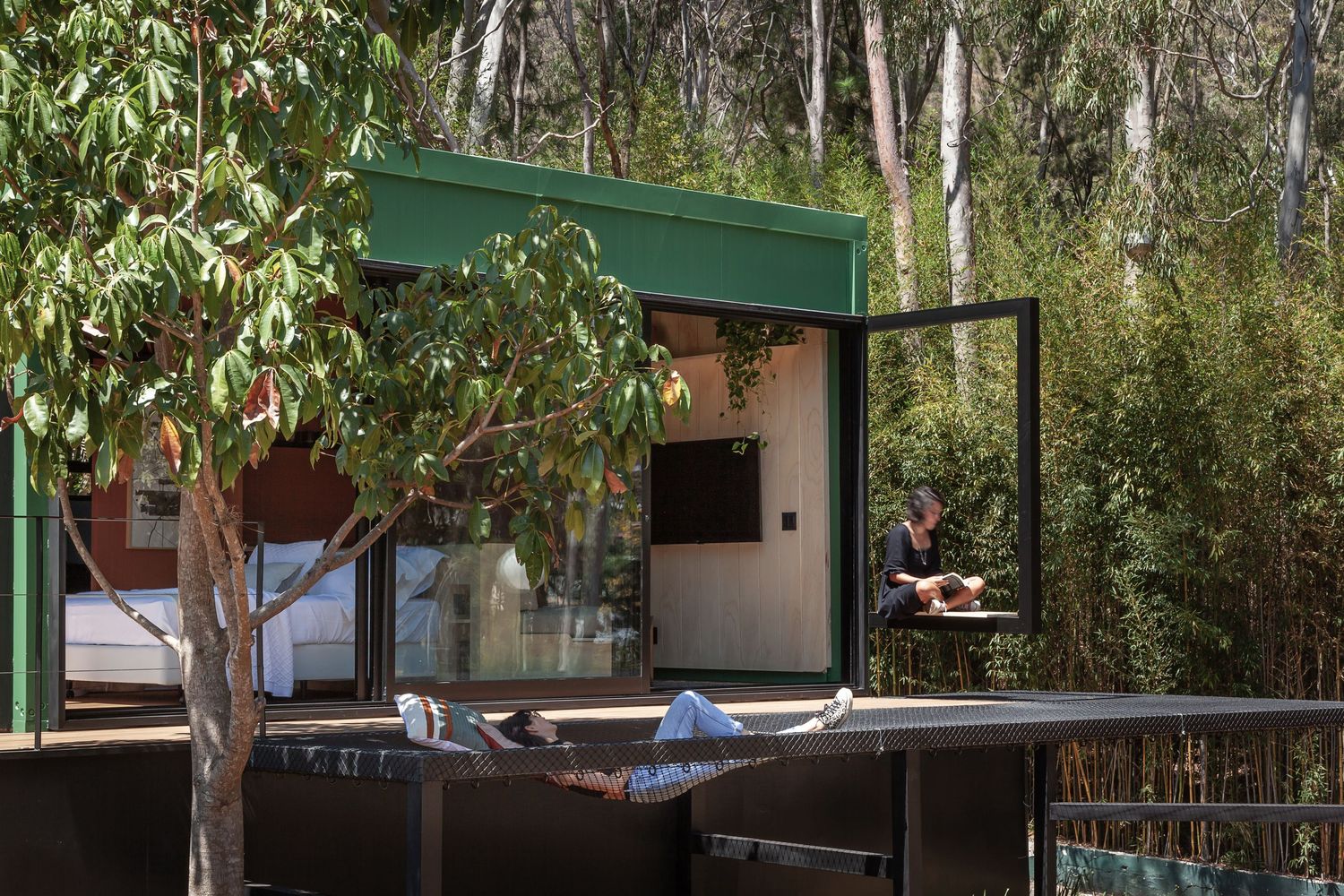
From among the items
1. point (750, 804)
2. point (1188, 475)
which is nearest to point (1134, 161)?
point (1188, 475)

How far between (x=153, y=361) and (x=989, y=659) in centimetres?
605

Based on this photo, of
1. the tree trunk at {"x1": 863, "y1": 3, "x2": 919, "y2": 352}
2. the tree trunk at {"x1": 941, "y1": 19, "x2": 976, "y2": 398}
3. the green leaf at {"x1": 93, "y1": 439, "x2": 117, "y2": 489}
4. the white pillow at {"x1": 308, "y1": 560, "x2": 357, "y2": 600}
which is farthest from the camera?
the tree trunk at {"x1": 941, "y1": 19, "x2": 976, "y2": 398}

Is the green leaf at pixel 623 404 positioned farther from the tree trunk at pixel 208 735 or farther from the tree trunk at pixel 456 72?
the tree trunk at pixel 456 72

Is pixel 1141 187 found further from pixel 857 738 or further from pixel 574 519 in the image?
pixel 574 519

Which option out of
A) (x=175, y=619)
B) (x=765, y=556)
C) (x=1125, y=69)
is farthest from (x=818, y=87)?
(x=175, y=619)

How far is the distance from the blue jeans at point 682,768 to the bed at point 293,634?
167cm

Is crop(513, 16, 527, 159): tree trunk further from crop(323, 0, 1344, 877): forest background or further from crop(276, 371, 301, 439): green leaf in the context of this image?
crop(276, 371, 301, 439): green leaf

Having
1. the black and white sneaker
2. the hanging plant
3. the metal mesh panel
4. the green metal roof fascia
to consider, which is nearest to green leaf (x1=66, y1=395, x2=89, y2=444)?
the metal mesh panel

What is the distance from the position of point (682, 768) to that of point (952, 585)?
2.83 metres

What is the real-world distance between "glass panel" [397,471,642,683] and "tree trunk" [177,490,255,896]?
2.02 meters

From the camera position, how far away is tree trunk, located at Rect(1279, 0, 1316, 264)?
11.1 m

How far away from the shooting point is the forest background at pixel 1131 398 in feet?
24.1

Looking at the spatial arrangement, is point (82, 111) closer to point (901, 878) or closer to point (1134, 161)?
point (901, 878)

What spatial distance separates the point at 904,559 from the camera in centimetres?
700
